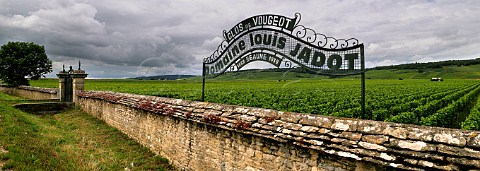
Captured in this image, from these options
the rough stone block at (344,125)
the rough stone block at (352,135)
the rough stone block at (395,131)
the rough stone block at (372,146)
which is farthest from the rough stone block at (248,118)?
the rough stone block at (395,131)

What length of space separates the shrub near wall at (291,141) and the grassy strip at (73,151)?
74 cm

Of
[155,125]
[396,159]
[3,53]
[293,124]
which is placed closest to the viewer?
[396,159]

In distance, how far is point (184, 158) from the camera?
7.25 meters

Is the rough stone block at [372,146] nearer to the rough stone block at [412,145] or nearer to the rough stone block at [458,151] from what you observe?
the rough stone block at [412,145]

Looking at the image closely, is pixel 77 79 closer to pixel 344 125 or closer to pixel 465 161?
pixel 344 125

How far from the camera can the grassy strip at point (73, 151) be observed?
20.6ft

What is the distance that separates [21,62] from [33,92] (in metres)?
7.94

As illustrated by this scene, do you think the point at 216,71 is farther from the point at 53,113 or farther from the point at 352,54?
the point at 53,113

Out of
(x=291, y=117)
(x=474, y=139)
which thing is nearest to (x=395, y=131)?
(x=474, y=139)

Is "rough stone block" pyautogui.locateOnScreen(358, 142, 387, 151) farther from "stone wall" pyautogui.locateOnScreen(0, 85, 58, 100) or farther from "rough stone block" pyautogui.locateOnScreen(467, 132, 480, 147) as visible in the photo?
"stone wall" pyautogui.locateOnScreen(0, 85, 58, 100)

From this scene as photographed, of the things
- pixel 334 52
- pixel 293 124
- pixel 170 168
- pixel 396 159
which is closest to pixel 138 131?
pixel 170 168

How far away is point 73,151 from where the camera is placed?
830 cm

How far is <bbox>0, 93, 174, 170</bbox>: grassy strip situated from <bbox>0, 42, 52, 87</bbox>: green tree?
97.2 feet

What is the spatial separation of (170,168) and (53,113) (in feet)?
44.2
